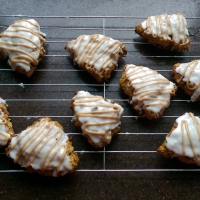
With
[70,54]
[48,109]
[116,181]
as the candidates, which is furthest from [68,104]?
[116,181]

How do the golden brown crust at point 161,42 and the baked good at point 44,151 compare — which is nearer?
the baked good at point 44,151

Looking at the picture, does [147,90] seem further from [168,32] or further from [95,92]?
[168,32]

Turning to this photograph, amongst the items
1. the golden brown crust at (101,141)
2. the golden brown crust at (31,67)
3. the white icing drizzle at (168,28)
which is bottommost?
the golden brown crust at (101,141)

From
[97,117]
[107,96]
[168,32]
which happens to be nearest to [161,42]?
[168,32]

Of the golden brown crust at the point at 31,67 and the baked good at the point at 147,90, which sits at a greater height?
the golden brown crust at the point at 31,67

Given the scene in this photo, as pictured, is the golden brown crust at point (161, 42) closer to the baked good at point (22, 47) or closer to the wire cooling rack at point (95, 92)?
the wire cooling rack at point (95, 92)

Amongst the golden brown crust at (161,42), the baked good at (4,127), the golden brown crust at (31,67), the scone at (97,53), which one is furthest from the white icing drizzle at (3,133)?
the golden brown crust at (161,42)

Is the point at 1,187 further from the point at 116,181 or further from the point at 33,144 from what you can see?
the point at 116,181
